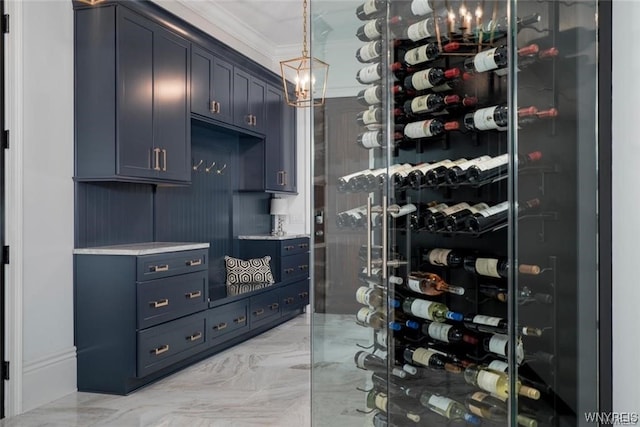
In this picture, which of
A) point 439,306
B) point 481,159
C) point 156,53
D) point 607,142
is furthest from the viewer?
Result: point 156,53

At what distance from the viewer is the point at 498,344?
2047 millimetres

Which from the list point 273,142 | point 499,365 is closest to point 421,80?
point 499,365

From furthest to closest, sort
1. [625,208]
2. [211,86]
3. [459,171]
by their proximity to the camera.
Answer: [211,86]
[459,171]
[625,208]

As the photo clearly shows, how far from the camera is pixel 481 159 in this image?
213 centimetres

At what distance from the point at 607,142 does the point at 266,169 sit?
170 inches

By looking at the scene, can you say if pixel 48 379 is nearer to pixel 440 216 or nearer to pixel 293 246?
pixel 440 216

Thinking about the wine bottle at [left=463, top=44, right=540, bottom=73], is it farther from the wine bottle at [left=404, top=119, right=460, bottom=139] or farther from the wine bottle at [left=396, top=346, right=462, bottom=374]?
the wine bottle at [left=396, top=346, right=462, bottom=374]

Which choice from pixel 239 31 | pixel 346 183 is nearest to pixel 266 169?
pixel 239 31

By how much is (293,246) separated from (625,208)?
4.42 meters

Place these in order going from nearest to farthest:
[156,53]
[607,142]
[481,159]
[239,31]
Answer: [607,142]
[481,159]
[156,53]
[239,31]

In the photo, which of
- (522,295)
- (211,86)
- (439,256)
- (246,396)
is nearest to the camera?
(522,295)

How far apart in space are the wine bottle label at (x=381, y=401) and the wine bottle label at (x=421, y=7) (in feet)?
4.99

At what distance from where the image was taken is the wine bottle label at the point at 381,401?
7.56 ft

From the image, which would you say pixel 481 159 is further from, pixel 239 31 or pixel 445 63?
pixel 239 31
